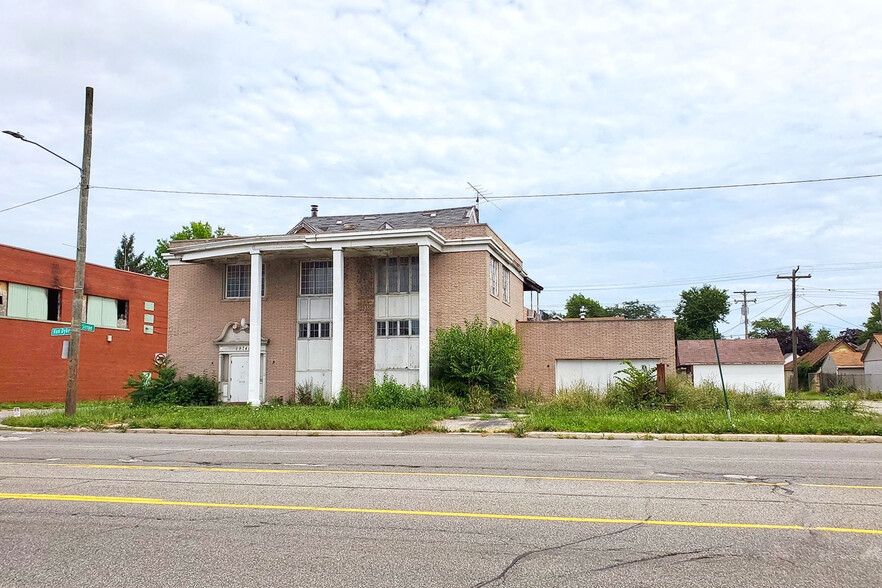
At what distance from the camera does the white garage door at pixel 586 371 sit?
29.9m

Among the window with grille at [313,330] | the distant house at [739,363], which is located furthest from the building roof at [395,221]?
the distant house at [739,363]

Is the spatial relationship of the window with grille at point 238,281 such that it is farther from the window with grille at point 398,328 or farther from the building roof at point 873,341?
the building roof at point 873,341

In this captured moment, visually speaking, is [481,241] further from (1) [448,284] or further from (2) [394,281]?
(2) [394,281]

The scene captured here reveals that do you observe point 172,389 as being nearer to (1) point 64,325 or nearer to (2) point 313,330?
(2) point 313,330

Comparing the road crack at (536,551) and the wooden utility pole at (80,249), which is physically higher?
the wooden utility pole at (80,249)

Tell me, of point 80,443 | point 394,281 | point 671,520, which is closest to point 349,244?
point 394,281

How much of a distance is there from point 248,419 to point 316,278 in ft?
31.4

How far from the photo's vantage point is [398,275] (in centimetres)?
2769

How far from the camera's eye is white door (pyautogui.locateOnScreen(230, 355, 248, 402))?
2845 cm

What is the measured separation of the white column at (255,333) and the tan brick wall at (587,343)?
1123 cm

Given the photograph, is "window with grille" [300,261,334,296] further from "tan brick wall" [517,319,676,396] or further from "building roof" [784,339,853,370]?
"building roof" [784,339,853,370]

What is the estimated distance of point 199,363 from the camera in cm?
2922

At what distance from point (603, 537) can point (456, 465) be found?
497 centimetres

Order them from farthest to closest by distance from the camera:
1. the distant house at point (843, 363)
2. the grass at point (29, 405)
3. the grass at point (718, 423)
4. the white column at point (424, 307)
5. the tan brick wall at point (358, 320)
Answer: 1. the distant house at point (843, 363)
2. the grass at point (29, 405)
3. the tan brick wall at point (358, 320)
4. the white column at point (424, 307)
5. the grass at point (718, 423)
